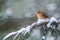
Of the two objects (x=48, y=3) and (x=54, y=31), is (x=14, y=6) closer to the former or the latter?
(x=48, y=3)

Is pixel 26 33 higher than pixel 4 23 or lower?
lower

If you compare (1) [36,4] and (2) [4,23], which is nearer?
(2) [4,23]

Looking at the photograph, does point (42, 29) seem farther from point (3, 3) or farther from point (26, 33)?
point (3, 3)

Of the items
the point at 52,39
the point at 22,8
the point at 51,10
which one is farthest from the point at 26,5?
the point at 52,39

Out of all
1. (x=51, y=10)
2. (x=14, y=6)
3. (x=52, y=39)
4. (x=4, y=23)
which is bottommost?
(x=52, y=39)

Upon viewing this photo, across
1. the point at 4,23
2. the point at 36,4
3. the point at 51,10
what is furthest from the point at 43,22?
the point at 36,4

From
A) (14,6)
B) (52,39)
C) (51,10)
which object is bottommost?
(52,39)

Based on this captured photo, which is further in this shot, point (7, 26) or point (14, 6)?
point (14, 6)

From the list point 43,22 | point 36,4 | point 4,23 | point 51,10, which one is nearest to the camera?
point 43,22

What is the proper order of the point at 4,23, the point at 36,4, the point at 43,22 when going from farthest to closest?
1. the point at 36,4
2. the point at 4,23
3. the point at 43,22
